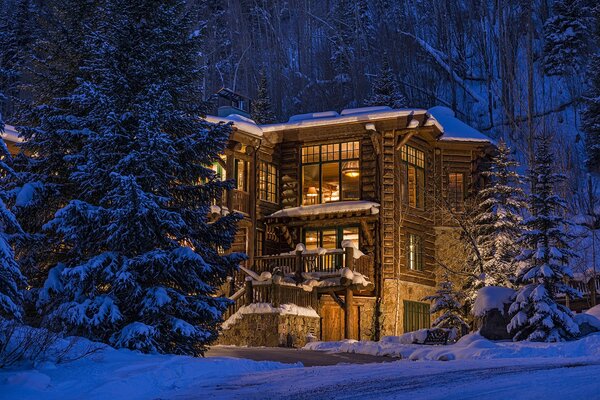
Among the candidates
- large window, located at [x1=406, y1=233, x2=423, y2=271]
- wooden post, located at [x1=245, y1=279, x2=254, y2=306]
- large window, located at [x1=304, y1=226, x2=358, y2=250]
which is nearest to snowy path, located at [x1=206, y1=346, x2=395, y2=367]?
wooden post, located at [x1=245, y1=279, x2=254, y2=306]

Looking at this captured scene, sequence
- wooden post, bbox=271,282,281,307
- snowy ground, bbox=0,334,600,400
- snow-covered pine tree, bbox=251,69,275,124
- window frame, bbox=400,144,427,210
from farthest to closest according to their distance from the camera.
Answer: snow-covered pine tree, bbox=251,69,275,124 → window frame, bbox=400,144,427,210 → wooden post, bbox=271,282,281,307 → snowy ground, bbox=0,334,600,400

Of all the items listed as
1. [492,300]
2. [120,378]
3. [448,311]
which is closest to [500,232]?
[448,311]

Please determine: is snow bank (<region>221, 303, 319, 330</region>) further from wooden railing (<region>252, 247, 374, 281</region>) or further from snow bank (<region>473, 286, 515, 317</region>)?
snow bank (<region>473, 286, 515, 317</region>)

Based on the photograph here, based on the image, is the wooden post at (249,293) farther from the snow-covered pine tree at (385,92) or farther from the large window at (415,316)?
the snow-covered pine tree at (385,92)

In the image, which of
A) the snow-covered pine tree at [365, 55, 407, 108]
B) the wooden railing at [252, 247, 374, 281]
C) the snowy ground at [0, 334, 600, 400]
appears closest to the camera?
the snowy ground at [0, 334, 600, 400]

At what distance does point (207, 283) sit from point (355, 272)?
1200 centimetres

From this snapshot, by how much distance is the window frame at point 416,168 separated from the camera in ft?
108

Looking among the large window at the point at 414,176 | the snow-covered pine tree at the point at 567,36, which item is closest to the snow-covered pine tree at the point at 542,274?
the large window at the point at 414,176

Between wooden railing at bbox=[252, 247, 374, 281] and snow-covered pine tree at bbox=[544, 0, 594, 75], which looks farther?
snow-covered pine tree at bbox=[544, 0, 594, 75]

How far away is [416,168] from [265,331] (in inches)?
458

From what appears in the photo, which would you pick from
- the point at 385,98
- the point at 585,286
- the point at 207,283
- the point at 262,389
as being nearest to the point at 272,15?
the point at 385,98

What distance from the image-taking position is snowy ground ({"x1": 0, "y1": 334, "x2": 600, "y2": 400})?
9.77 m

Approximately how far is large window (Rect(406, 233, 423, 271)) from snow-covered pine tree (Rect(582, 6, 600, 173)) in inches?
658

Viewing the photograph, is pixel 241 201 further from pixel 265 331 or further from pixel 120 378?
pixel 120 378
